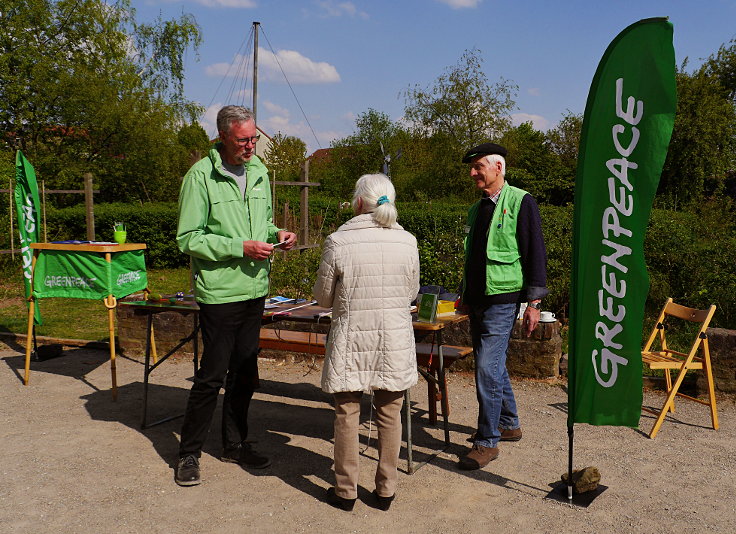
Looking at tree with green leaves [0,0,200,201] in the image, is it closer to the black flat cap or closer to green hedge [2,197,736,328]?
green hedge [2,197,736,328]

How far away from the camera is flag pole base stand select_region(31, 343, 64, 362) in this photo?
7250 millimetres

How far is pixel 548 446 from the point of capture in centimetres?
467

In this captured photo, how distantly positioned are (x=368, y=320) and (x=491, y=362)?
114 centimetres

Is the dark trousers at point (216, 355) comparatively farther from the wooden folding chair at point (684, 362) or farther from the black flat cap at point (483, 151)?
the wooden folding chair at point (684, 362)

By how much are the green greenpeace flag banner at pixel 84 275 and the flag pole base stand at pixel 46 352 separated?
1.26 meters

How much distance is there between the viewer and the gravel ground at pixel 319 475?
354 cm

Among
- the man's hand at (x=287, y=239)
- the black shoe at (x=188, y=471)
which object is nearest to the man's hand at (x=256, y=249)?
the man's hand at (x=287, y=239)

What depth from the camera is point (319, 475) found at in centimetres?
417

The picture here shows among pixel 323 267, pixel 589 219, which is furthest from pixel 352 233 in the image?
pixel 589 219

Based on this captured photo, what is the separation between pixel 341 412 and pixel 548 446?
1.85m

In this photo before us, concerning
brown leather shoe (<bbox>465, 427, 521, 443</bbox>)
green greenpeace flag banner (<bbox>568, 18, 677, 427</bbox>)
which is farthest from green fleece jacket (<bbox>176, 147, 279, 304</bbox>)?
brown leather shoe (<bbox>465, 427, 521, 443</bbox>)

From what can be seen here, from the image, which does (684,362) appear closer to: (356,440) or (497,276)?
(497,276)

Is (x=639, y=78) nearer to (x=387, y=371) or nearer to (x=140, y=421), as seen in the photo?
(x=387, y=371)

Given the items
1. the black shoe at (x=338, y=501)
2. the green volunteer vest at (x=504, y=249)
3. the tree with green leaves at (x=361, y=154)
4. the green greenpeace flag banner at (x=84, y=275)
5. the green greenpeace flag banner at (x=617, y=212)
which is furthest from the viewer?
the tree with green leaves at (x=361, y=154)
